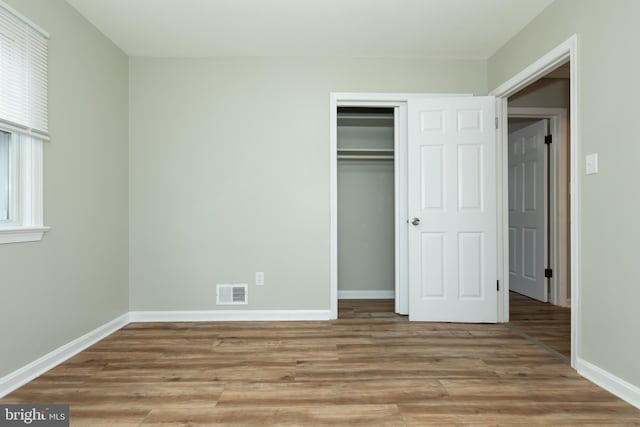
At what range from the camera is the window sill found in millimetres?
2025

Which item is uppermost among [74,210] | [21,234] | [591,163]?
[591,163]

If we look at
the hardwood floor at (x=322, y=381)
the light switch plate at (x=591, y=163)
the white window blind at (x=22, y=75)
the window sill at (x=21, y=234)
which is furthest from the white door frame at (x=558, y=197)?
the window sill at (x=21, y=234)

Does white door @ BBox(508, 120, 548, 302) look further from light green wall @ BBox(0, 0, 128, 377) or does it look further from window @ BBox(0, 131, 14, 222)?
window @ BBox(0, 131, 14, 222)

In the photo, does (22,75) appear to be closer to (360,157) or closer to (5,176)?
(5,176)

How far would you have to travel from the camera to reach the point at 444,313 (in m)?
3.42

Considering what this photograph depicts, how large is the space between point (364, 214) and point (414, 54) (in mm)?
1886

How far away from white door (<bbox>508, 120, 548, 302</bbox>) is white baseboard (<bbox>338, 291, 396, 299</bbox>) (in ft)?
5.69

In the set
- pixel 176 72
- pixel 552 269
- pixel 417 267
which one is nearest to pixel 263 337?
pixel 417 267

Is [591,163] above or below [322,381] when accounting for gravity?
above

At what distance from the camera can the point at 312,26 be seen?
9.61 feet

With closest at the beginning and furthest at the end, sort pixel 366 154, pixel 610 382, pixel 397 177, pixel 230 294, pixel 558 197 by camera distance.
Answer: pixel 610 382
pixel 230 294
pixel 397 177
pixel 558 197
pixel 366 154

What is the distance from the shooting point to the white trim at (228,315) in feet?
11.4

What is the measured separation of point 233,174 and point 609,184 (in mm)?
2875

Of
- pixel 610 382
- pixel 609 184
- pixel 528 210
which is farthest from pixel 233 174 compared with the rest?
pixel 528 210
